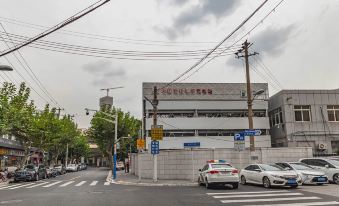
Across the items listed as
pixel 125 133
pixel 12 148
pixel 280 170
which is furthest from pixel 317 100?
pixel 12 148

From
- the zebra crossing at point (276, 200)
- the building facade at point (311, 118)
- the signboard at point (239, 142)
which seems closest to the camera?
the zebra crossing at point (276, 200)

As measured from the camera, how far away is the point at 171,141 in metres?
43.3

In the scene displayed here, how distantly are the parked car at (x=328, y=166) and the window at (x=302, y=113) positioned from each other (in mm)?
16669

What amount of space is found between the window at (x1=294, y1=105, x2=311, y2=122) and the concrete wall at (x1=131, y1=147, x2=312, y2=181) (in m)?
12.3

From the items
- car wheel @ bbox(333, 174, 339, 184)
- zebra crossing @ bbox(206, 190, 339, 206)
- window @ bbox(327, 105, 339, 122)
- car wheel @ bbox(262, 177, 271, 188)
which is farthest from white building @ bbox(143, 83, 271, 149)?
zebra crossing @ bbox(206, 190, 339, 206)

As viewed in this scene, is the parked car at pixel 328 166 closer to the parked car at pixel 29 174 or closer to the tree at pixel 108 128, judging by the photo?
the parked car at pixel 29 174

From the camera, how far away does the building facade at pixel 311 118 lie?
37719 millimetres

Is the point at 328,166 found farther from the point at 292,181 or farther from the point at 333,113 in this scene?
the point at 333,113

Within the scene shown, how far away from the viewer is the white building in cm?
4331

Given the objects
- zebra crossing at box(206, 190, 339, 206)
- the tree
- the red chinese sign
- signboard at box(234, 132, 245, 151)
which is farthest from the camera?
the tree

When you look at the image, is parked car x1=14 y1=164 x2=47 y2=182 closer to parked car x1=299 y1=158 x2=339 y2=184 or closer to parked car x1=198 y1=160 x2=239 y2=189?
parked car x1=198 y1=160 x2=239 y2=189

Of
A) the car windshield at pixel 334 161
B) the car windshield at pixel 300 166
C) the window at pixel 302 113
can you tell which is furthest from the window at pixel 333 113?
the car windshield at pixel 300 166

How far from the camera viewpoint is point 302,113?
38.6 metres

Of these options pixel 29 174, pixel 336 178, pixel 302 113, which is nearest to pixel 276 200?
pixel 336 178
